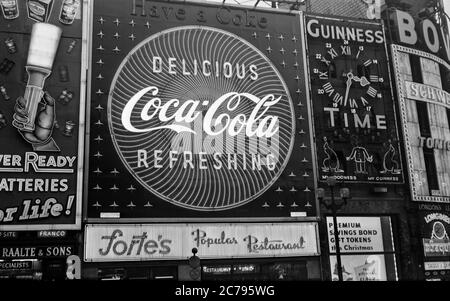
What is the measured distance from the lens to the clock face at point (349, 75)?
33.3 metres

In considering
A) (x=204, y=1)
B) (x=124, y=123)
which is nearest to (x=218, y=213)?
(x=124, y=123)

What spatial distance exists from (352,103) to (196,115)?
10.8 m

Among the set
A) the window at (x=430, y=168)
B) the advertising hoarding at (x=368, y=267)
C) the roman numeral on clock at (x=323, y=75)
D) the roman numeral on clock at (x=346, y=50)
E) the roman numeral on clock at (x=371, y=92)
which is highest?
the roman numeral on clock at (x=346, y=50)

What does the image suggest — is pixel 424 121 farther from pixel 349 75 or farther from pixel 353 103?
pixel 349 75

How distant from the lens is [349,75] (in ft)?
111

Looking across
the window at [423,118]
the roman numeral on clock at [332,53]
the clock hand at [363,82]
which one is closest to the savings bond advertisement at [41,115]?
the roman numeral on clock at [332,53]

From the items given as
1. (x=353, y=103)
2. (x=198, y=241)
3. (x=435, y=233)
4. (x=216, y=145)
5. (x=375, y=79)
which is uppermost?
(x=375, y=79)

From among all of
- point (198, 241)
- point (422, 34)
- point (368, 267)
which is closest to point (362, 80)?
point (422, 34)

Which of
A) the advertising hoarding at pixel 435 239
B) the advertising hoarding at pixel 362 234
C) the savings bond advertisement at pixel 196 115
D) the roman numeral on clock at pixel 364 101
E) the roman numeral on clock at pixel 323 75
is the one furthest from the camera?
the roman numeral on clock at pixel 364 101

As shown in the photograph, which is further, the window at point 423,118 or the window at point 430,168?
the window at point 423,118

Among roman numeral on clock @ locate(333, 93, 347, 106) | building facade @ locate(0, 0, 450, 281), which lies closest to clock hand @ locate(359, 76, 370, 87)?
building facade @ locate(0, 0, 450, 281)

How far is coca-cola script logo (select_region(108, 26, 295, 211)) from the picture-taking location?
2870cm

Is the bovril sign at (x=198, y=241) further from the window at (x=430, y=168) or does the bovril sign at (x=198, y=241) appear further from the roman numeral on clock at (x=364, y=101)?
the window at (x=430, y=168)

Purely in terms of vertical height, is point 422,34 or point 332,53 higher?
point 422,34
